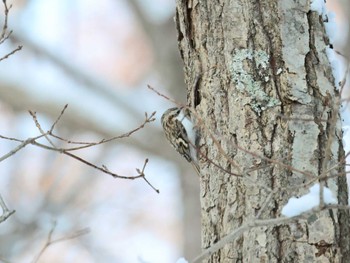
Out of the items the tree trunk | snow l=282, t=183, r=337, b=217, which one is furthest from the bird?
snow l=282, t=183, r=337, b=217

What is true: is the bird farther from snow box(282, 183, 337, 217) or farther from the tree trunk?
snow box(282, 183, 337, 217)

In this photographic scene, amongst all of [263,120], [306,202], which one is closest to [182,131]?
[263,120]

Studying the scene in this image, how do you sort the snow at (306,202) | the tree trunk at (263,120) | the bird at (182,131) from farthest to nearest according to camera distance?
the bird at (182,131), the tree trunk at (263,120), the snow at (306,202)

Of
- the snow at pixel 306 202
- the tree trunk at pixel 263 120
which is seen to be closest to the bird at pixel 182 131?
the tree trunk at pixel 263 120

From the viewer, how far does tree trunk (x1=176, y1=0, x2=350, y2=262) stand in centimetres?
219

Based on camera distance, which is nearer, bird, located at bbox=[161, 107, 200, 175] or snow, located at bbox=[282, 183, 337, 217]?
snow, located at bbox=[282, 183, 337, 217]

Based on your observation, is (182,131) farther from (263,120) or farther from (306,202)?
(306,202)

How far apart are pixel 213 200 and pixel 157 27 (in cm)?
427

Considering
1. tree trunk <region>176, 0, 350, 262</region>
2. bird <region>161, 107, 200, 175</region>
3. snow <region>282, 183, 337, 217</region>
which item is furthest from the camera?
bird <region>161, 107, 200, 175</region>

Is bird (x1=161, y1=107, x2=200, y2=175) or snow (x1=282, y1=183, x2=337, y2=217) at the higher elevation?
bird (x1=161, y1=107, x2=200, y2=175)

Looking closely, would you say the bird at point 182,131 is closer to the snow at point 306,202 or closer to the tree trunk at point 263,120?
the tree trunk at point 263,120

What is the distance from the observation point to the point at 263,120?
7.57 feet

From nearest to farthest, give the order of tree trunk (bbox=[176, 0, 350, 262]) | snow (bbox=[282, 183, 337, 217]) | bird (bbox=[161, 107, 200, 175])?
1. snow (bbox=[282, 183, 337, 217])
2. tree trunk (bbox=[176, 0, 350, 262])
3. bird (bbox=[161, 107, 200, 175])

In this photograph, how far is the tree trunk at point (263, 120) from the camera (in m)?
2.19
